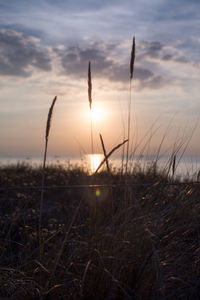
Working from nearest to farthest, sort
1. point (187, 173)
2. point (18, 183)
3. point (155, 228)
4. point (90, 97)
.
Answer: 1. point (155, 228)
2. point (90, 97)
3. point (187, 173)
4. point (18, 183)

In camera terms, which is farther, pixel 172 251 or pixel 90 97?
pixel 90 97

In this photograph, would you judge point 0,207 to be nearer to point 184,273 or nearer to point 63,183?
point 63,183

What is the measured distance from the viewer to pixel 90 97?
2355mm

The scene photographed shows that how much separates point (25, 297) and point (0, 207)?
2981 millimetres

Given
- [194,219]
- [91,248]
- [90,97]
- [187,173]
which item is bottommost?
[91,248]

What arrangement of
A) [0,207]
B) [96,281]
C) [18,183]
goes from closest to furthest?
[96,281] → [0,207] → [18,183]

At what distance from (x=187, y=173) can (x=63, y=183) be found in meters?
3.12

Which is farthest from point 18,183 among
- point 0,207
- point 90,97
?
point 90,97

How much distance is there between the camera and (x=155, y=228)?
1.93 meters

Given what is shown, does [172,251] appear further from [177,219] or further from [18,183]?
[18,183]

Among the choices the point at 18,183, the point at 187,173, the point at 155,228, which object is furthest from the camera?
the point at 18,183

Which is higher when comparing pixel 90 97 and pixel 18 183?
pixel 90 97

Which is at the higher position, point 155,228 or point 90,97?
point 90,97

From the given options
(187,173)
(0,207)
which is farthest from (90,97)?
(0,207)
